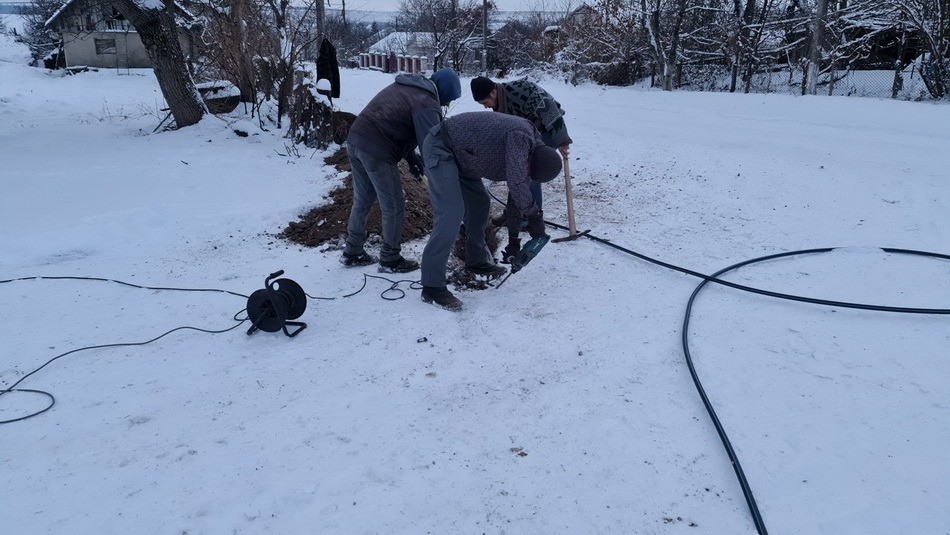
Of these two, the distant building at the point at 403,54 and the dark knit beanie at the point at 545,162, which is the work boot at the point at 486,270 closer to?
the dark knit beanie at the point at 545,162

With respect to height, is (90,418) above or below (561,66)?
below

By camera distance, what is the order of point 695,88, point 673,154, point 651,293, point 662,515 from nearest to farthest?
point 662,515
point 651,293
point 673,154
point 695,88

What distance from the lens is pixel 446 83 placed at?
383cm

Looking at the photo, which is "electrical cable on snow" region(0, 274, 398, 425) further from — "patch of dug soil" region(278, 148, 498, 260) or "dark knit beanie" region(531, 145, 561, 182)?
"dark knit beanie" region(531, 145, 561, 182)

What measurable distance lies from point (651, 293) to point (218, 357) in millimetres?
2768

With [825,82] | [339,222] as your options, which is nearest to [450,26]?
[825,82]

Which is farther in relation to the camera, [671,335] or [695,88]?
[695,88]

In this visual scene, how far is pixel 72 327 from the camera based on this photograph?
353cm

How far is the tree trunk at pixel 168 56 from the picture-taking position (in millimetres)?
7769

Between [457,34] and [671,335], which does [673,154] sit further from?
[457,34]

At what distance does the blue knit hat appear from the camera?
383cm

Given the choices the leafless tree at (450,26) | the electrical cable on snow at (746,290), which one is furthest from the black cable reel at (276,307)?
the leafless tree at (450,26)

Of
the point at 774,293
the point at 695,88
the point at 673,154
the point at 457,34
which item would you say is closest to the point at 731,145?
the point at 673,154

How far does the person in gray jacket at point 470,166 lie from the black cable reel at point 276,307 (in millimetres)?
824
